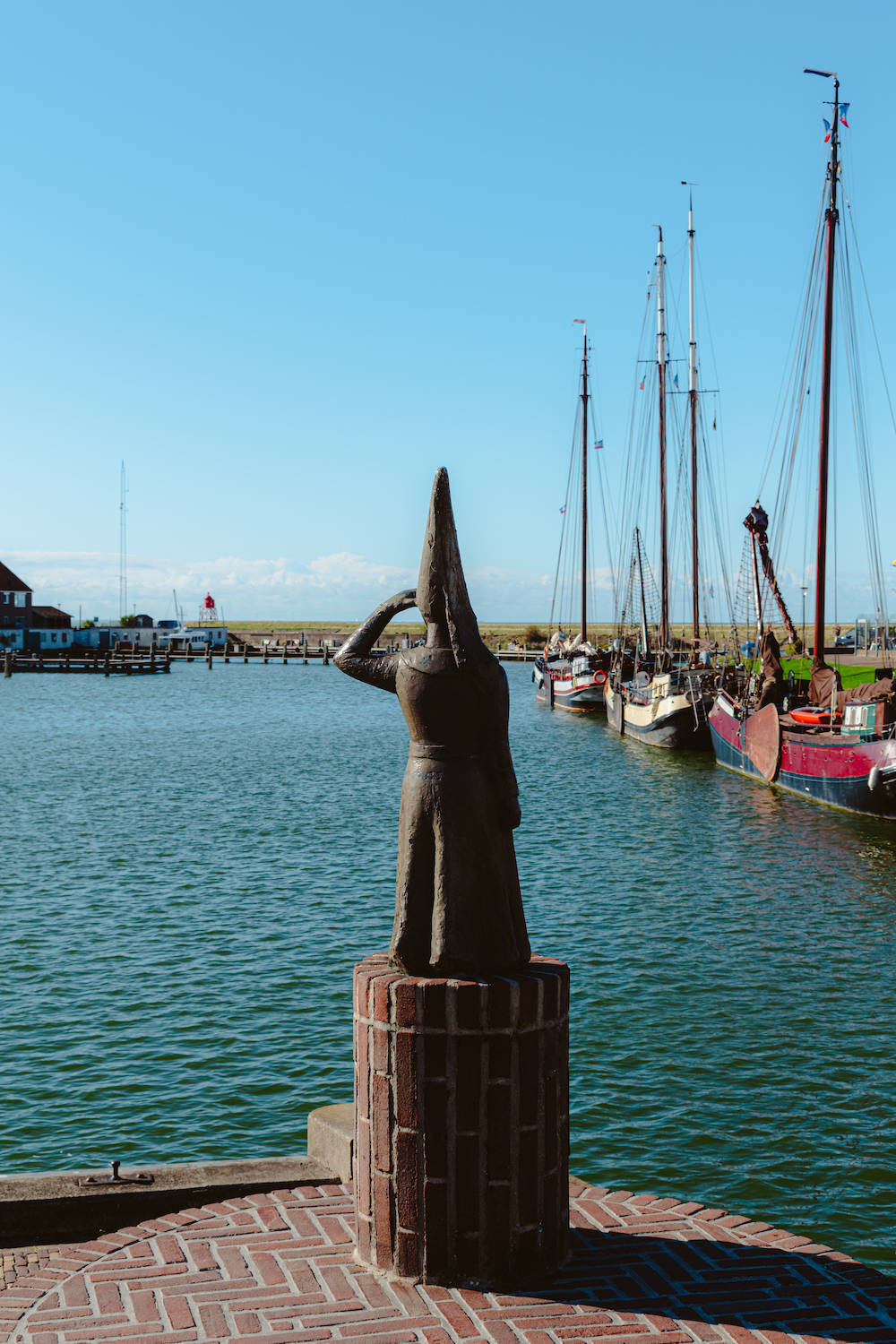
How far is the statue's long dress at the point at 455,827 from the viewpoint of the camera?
5.65 metres

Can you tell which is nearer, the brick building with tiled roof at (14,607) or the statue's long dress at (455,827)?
the statue's long dress at (455,827)

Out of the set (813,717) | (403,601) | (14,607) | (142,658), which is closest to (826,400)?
(813,717)

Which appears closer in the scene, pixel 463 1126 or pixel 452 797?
pixel 463 1126

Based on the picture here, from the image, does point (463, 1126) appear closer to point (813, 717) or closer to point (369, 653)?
point (369, 653)

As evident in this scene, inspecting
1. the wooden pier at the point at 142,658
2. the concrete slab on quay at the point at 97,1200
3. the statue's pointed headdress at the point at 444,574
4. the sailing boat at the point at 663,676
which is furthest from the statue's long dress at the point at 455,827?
the wooden pier at the point at 142,658

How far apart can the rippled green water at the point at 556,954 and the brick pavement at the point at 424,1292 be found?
257cm

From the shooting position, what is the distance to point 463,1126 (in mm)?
5422

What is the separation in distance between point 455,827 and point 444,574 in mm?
1247

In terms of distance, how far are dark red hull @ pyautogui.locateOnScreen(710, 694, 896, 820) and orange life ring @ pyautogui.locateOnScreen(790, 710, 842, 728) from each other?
1.12 feet

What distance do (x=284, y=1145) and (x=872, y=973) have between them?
837cm

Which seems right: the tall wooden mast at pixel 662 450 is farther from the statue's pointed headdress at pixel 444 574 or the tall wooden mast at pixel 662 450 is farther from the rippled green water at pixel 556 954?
the statue's pointed headdress at pixel 444 574

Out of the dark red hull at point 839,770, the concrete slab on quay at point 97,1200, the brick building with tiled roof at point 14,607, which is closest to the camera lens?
the concrete slab on quay at point 97,1200

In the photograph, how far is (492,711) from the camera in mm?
5801

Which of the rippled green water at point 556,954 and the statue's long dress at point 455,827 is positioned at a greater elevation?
the statue's long dress at point 455,827
